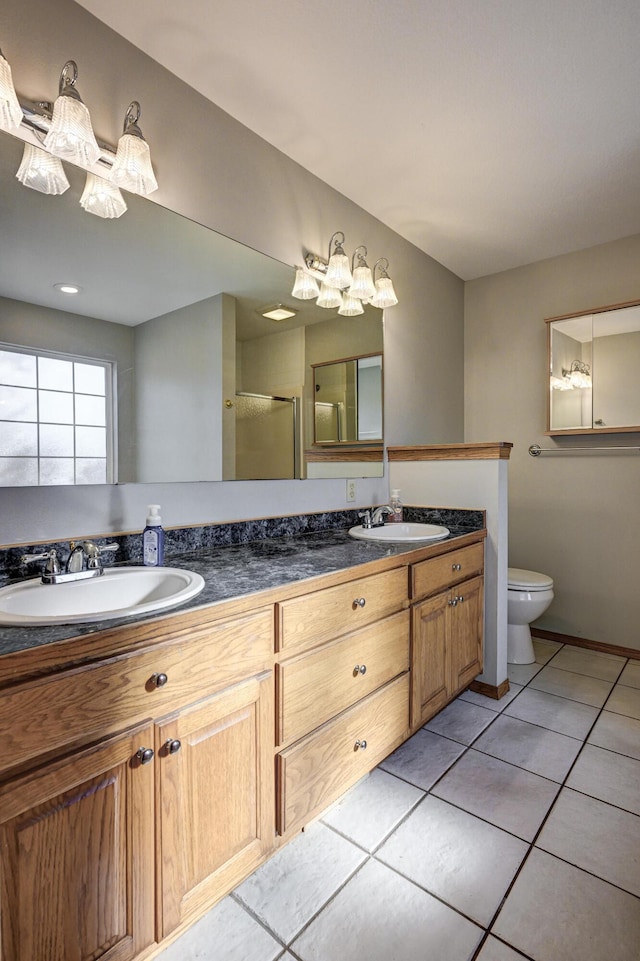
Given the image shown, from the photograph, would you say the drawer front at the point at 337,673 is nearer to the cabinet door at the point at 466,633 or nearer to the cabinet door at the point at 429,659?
the cabinet door at the point at 429,659

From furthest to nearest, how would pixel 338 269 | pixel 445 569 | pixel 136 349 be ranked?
pixel 338 269
pixel 445 569
pixel 136 349

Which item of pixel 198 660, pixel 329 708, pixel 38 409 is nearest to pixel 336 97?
pixel 38 409

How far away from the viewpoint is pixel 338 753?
1.39m

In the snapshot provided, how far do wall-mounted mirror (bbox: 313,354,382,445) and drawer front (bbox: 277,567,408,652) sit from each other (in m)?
0.84

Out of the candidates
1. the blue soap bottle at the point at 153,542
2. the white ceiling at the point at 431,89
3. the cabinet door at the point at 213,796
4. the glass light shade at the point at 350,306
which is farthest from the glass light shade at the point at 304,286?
the cabinet door at the point at 213,796

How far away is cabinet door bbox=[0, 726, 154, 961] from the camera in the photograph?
2.52ft

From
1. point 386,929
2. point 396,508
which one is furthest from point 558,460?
point 386,929

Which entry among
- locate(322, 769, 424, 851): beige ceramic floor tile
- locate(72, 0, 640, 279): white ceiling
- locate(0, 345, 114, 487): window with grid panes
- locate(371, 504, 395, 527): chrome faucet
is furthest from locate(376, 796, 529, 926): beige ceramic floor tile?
locate(72, 0, 640, 279): white ceiling

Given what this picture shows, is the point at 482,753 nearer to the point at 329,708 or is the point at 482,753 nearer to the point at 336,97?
the point at 329,708

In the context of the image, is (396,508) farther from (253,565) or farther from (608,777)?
(608,777)

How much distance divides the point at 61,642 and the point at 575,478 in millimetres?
2922

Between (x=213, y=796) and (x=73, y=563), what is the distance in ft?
2.10

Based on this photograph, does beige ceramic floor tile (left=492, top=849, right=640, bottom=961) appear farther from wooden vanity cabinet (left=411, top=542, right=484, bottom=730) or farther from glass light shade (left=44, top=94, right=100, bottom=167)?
glass light shade (left=44, top=94, right=100, bottom=167)

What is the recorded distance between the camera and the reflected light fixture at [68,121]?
48.3 inches
